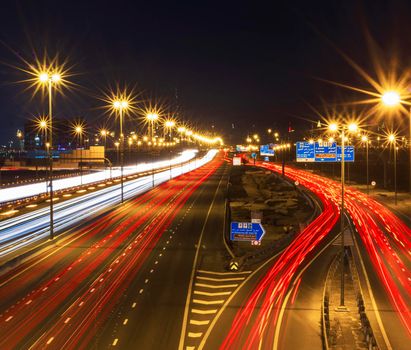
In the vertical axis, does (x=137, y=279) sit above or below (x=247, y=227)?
below

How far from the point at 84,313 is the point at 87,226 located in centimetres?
2685

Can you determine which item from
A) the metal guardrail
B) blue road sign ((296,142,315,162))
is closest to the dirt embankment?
blue road sign ((296,142,315,162))

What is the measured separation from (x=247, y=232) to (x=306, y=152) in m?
28.0

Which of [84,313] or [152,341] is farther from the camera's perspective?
[84,313]

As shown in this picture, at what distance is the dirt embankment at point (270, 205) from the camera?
198ft

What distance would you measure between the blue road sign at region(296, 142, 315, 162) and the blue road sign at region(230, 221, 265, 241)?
86.5 feet

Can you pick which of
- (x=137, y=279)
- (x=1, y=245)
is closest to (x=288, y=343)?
(x=137, y=279)

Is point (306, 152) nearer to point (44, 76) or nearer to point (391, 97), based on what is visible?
point (44, 76)

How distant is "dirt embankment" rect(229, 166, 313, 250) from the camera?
198ft

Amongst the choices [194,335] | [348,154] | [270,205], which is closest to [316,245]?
[348,154]

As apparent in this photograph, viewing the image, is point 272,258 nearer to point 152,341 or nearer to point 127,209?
point 152,341

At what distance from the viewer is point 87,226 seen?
5119 cm

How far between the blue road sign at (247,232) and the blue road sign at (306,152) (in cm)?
2637

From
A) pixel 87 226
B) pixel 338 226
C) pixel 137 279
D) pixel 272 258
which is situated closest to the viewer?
pixel 137 279
